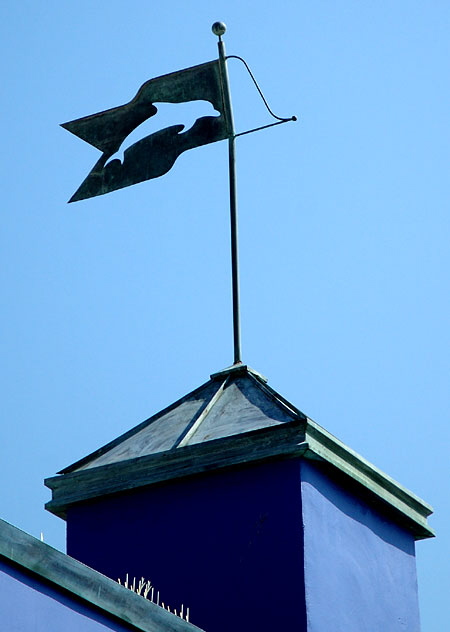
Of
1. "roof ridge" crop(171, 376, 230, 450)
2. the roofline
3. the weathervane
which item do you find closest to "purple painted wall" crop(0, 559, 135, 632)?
the roofline

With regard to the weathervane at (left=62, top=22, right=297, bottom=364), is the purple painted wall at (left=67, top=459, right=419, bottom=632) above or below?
below

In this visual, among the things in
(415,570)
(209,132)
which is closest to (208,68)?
(209,132)

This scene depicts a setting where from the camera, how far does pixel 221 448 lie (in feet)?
26.0

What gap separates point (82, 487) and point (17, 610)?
8.81ft

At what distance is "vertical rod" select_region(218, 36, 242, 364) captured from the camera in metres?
8.79

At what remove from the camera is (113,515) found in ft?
27.3

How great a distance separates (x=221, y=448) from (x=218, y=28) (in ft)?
9.50

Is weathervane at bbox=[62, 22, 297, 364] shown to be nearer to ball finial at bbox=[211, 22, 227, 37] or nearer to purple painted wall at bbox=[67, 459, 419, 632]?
ball finial at bbox=[211, 22, 227, 37]

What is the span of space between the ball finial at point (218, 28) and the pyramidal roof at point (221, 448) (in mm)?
2210

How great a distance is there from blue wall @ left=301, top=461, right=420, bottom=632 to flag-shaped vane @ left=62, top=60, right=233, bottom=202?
267 centimetres

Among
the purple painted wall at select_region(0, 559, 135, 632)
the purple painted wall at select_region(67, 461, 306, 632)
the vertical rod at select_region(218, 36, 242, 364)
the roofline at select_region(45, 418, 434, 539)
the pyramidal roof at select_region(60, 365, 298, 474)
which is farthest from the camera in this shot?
the vertical rod at select_region(218, 36, 242, 364)

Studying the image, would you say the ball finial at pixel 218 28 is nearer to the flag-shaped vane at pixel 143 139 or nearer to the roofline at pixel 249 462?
the flag-shaped vane at pixel 143 139

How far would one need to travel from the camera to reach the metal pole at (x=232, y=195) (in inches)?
346

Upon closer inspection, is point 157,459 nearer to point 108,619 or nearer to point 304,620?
point 304,620
